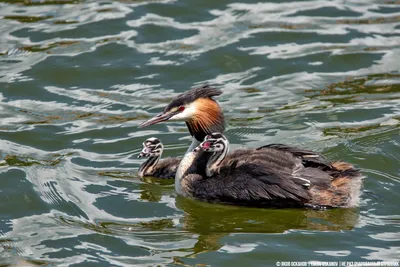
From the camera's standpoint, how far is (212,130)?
392 inches

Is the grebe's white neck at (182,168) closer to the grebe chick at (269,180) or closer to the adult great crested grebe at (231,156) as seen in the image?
the adult great crested grebe at (231,156)

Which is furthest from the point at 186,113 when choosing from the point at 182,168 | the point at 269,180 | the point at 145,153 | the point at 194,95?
the point at 269,180

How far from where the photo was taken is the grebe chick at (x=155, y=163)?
10320mm

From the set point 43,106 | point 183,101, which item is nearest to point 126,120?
point 43,106

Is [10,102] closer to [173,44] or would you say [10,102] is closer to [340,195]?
[173,44]

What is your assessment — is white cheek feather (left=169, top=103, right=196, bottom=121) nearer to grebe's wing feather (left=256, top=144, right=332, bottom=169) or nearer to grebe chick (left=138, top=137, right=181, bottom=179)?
grebe chick (left=138, top=137, right=181, bottom=179)

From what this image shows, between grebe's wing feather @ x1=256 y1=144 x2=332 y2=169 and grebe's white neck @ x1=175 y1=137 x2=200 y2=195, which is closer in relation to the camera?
grebe's wing feather @ x1=256 y1=144 x2=332 y2=169

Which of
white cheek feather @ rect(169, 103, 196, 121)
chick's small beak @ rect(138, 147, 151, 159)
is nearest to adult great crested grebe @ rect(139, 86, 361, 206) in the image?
white cheek feather @ rect(169, 103, 196, 121)

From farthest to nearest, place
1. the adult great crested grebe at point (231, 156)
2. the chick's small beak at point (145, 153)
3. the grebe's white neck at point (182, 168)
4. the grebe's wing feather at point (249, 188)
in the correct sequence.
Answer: the chick's small beak at point (145, 153) → the grebe's white neck at point (182, 168) → the adult great crested grebe at point (231, 156) → the grebe's wing feather at point (249, 188)

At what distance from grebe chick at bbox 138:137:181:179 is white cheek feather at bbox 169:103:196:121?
1.94 feet

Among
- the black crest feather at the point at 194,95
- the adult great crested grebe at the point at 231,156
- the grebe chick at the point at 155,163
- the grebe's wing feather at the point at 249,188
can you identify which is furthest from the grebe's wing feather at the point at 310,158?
the grebe chick at the point at 155,163

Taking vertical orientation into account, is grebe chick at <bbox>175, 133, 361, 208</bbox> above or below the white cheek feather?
below

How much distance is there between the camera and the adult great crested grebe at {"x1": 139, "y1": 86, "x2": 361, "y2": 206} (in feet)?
30.1

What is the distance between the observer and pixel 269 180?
9.10 m
